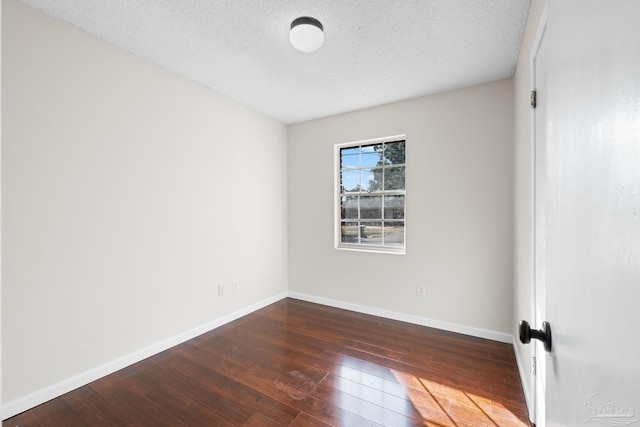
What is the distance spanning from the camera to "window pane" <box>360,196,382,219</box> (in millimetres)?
3482

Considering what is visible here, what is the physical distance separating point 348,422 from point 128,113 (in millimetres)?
2805

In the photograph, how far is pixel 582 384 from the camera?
48 centimetres

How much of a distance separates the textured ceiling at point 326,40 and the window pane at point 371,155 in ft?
2.27

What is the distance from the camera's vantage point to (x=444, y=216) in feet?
9.71

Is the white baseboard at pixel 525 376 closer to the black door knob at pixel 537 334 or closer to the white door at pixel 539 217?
the white door at pixel 539 217

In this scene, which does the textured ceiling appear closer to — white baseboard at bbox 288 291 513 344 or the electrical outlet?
the electrical outlet

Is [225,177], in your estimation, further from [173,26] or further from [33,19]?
[33,19]

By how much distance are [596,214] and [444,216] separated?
270 cm

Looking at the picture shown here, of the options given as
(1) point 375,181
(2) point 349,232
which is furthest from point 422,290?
(1) point 375,181

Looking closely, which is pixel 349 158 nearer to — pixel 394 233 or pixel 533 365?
pixel 394 233

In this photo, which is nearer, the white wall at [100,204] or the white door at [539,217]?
the white door at [539,217]

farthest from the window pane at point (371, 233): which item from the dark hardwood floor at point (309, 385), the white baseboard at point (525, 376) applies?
the white baseboard at point (525, 376)

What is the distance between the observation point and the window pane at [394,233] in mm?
3324

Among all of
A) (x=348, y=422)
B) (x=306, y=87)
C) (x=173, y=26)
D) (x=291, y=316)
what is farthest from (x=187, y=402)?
(x=306, y=87)
